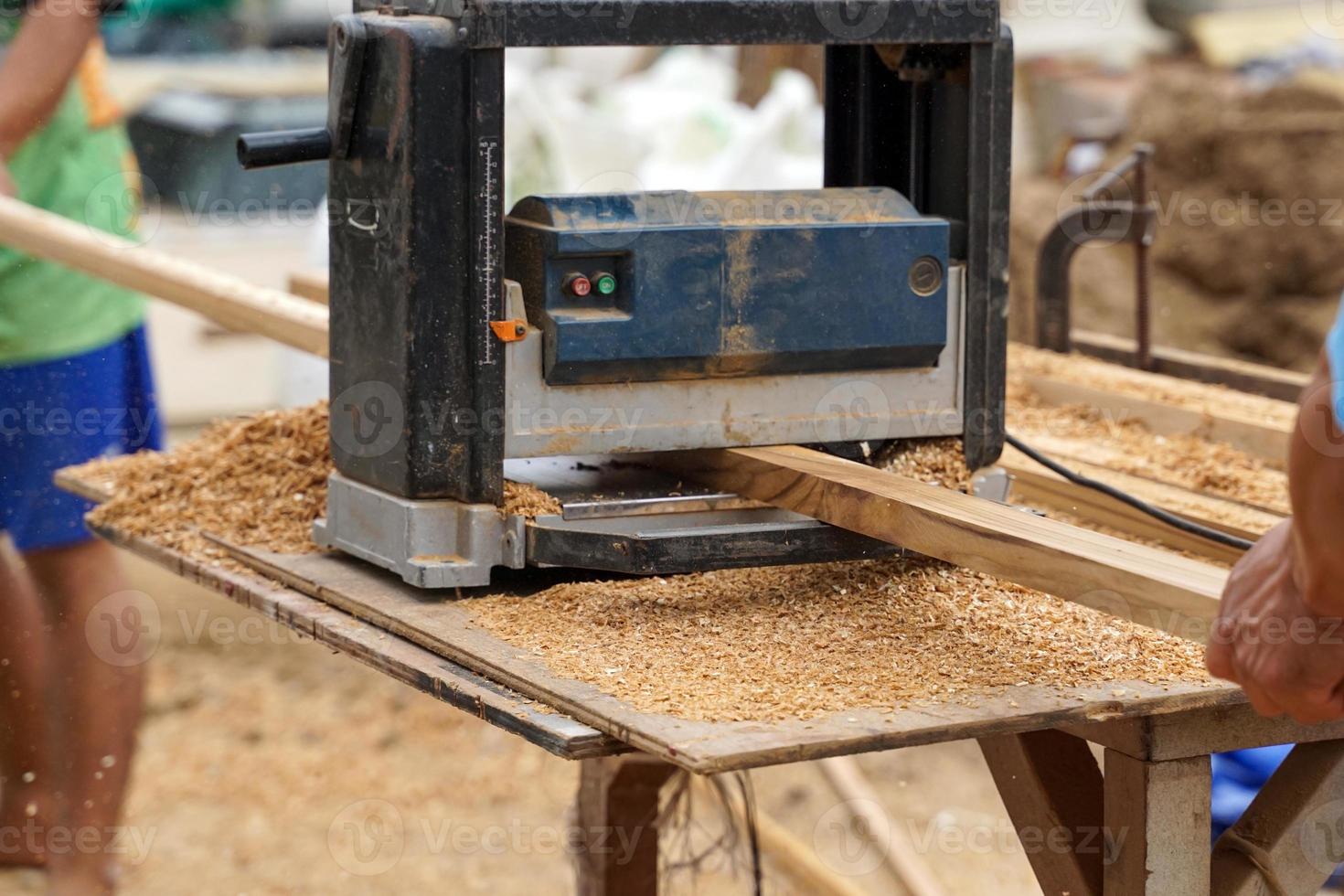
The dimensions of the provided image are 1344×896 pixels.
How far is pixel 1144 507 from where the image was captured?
183 cm

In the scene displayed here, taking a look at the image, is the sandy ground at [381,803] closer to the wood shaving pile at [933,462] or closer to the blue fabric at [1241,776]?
the blue fabric at [1241,776]

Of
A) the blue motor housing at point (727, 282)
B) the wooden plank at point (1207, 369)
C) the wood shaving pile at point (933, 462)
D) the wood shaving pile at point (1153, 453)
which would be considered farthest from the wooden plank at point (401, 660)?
the wooden plank at point (1207, 369)

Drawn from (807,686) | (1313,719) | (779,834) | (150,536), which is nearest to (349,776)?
(779,834)

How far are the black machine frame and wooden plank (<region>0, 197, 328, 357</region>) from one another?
46cm

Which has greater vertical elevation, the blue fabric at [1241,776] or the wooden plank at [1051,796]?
the wooden plank at [1051,796]

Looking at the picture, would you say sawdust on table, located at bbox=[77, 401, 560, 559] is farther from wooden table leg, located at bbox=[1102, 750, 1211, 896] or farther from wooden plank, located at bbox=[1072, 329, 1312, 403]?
wooden plank, located at bbox=[1072, 329, 1312, 403]

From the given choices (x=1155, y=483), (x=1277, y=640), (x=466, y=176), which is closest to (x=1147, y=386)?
(x=1155, y=483)

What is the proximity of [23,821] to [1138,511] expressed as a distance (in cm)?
218

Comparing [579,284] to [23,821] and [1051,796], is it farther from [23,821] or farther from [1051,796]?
[23,821]

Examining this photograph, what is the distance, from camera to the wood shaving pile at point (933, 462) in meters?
1.78

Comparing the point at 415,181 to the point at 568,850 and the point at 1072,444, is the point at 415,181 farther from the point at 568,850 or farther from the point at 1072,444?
the point at 568,850

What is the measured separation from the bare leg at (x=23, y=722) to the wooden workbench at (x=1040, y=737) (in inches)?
53.8

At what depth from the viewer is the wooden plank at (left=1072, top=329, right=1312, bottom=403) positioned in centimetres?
264

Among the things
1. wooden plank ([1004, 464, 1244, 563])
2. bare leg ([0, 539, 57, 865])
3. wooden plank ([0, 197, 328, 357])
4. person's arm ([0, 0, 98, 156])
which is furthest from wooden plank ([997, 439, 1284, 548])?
bare leg ([0, 539, 57, 865])
